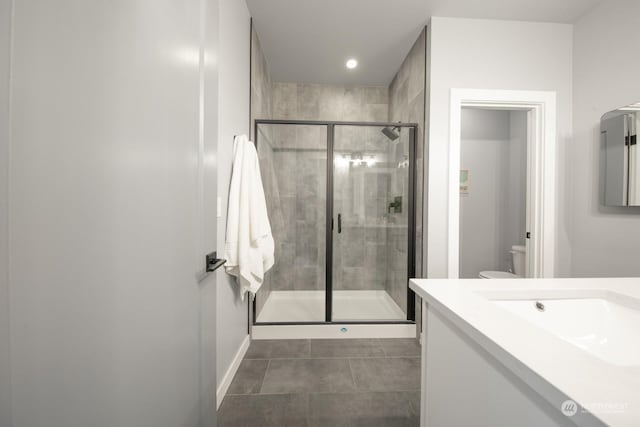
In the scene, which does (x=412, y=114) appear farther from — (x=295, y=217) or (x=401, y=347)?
(x=401, y=347)

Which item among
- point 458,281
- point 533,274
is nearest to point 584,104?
point 533,274

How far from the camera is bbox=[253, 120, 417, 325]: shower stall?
2428mm

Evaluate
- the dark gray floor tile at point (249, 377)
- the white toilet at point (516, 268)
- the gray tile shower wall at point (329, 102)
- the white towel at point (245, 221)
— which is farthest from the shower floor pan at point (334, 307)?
the gray tile shower wall at point (329, 102)

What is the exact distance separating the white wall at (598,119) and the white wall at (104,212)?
264cm

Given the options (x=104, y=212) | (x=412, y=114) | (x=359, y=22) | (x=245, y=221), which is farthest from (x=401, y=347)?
(x=359, y=22)

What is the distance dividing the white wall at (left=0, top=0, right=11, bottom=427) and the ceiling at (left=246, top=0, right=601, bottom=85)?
205 cm

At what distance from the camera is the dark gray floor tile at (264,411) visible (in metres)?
1.36

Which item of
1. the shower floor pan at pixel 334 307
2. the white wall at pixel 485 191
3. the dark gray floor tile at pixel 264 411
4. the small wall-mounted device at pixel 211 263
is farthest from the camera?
the white wall at pixel 485 191

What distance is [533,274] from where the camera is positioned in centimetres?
212

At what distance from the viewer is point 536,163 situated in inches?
82.0

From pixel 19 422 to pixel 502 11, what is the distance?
3101mm

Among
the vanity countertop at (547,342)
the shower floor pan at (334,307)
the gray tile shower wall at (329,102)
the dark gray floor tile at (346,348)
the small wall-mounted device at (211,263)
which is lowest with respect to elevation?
the dark gray floor tile at (346,348)

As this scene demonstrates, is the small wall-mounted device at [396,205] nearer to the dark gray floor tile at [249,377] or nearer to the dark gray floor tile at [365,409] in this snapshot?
the dark gray floor tile at [365,409]

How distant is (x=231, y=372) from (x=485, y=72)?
2.98m
